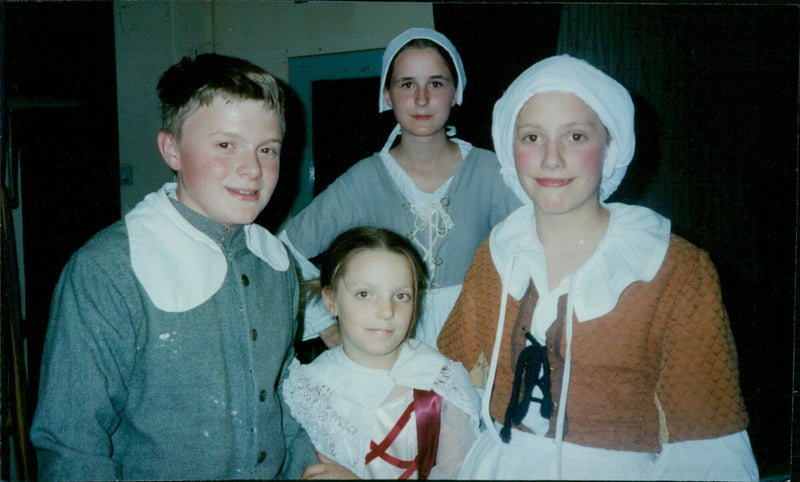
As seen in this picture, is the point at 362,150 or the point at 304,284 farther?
the point at 362,150

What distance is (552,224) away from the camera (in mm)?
996

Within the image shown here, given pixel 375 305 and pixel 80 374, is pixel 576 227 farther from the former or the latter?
pixel 80 374

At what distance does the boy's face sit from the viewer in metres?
0.92

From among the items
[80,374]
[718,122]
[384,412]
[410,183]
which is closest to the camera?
[80,374]

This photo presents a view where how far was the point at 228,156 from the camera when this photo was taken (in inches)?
36.2

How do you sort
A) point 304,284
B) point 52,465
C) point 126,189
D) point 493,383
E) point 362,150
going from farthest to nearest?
point 362,150 → point 126,189 → point 304,284 → point 493,383 → point 52,465

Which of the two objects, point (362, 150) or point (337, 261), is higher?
point (362, 150)

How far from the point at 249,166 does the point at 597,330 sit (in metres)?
0.73

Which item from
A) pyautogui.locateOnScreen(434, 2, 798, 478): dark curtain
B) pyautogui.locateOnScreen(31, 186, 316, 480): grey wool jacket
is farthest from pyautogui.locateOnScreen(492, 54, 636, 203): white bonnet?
pyautogui.locateOnScreen(31, 186, 316, 480): grey wool jacket

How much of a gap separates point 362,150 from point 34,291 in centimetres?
103

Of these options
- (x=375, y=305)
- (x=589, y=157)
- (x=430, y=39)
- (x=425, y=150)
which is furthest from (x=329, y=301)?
(x=430, y=39)

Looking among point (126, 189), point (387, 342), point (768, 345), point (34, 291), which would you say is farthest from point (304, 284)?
point (768, 345)

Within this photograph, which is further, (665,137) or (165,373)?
(665,137)

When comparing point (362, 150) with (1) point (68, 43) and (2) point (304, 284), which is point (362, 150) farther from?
(1) point (68, 43)
